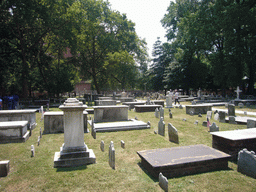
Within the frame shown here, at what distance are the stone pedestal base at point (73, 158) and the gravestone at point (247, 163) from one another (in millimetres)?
4273

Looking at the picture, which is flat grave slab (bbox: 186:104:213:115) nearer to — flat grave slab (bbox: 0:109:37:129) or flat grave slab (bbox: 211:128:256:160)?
flat grave slab (bbox: 211:128:256:160)

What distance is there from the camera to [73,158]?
557 centimetres

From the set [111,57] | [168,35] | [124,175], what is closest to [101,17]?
[111,57]

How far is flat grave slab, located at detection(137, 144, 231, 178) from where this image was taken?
186 inches

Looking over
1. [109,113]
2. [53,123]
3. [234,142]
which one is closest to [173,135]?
[234,142]

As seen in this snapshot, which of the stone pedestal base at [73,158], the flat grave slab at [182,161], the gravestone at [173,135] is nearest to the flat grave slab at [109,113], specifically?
the gravestone at [173,135]

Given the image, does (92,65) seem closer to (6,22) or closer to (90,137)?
(6,22)

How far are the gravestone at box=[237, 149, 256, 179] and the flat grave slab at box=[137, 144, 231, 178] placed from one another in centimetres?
32

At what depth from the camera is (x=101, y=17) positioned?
31484mm

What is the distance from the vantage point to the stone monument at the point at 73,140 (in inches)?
219

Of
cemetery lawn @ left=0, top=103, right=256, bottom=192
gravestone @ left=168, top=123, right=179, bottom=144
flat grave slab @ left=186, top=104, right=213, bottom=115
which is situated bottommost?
cemetery lawn @ left=0, top=103, right=256, bottom=192

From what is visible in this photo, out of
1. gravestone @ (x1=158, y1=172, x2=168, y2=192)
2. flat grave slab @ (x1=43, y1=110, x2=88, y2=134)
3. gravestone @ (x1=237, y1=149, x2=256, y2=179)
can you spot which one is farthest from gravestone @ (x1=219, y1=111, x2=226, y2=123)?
gravestone @ (x1=158, y1=172, x2=168, y2=192)

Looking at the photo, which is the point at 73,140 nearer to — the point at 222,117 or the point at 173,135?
the point at 173,135

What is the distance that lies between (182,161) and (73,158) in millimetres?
3253
